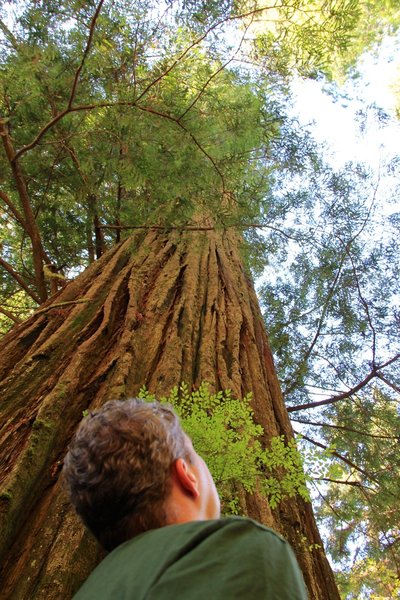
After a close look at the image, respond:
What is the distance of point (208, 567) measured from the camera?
2.16ft

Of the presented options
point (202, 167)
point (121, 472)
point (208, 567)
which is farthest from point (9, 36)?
point (208, 567)

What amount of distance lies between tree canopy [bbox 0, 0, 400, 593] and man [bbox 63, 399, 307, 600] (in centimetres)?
49

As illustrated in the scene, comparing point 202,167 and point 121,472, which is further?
point 202,167

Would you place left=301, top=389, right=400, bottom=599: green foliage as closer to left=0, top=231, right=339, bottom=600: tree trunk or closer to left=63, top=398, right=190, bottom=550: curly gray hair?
left=0, top=231, right=339, bottom=600: tree trunk

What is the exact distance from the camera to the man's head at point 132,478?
0.89 m

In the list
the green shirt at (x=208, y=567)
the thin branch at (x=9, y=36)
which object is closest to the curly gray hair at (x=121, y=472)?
the green shirt at (x=208, y=567)

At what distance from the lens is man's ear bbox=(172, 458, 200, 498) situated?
0.94 m

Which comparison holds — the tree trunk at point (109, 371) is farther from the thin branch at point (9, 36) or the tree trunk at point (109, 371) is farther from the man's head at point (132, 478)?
the thin branch at point (9, 36)

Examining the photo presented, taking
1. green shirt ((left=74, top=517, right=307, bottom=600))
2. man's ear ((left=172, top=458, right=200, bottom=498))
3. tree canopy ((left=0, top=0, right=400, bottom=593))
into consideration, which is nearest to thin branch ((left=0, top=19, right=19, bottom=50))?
tree canopy ((left=0, top=0, right=400, bottom=593))

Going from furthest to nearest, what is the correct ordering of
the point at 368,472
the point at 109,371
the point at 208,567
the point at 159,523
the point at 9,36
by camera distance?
the point at 368,472
the point at 9,36
the point at 109,371
the point at 159,523
the point at 208,567

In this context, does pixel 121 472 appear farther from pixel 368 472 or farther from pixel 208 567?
pixel 368 472

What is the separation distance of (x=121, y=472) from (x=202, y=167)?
240cm

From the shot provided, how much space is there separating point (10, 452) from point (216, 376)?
97 centimetres

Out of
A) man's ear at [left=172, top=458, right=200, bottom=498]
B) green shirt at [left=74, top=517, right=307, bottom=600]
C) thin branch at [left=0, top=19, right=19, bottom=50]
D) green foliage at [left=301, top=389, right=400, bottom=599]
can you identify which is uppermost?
thin branch at [left=0, top=19, right=19, bottom=50]
